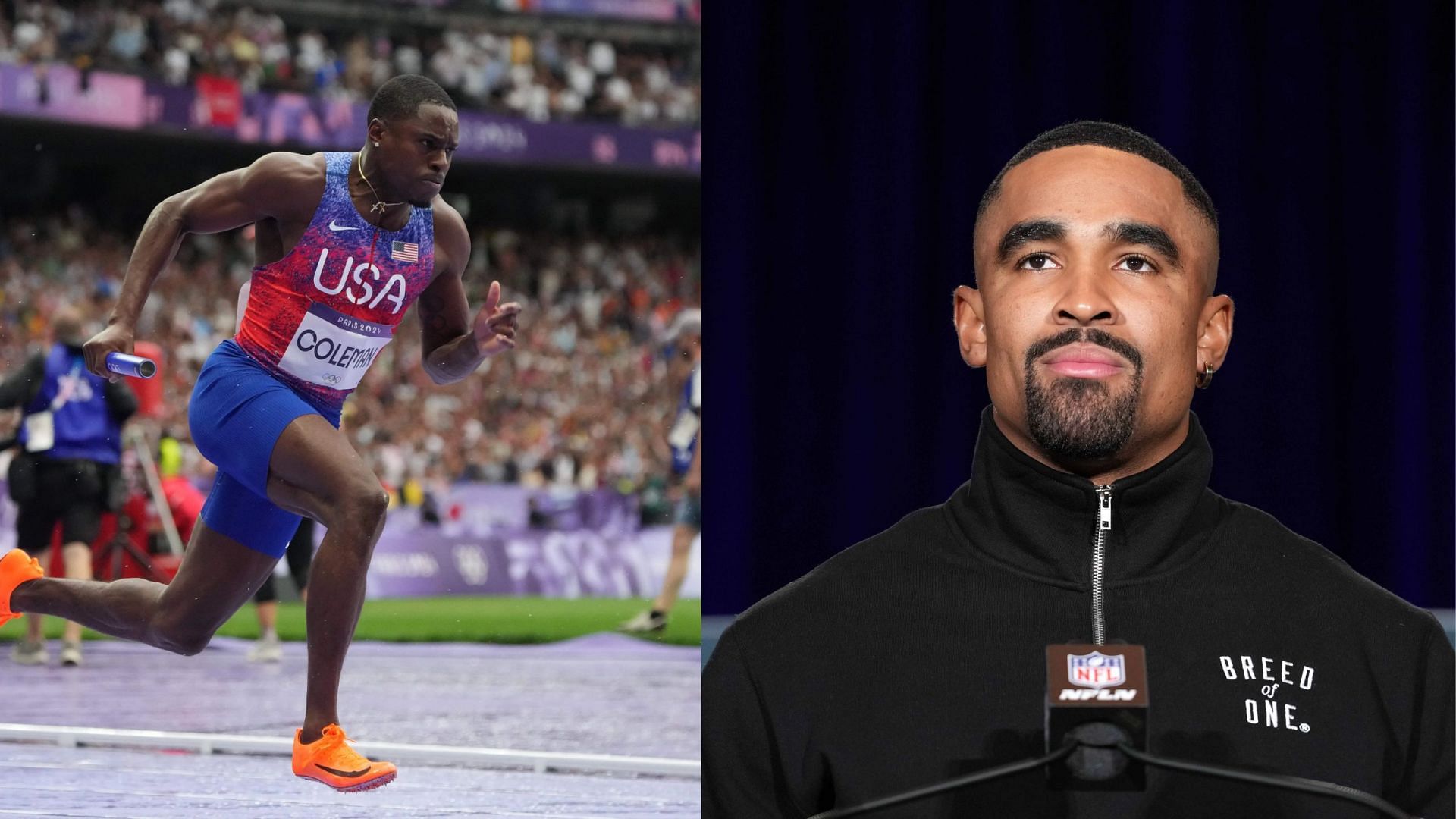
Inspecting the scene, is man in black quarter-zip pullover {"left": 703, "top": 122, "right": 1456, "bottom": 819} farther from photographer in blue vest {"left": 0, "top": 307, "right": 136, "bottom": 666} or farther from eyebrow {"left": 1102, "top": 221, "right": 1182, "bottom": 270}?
photographer in blue vest {"left": 0, "top": 307, "right": 136, "bottom": 666}

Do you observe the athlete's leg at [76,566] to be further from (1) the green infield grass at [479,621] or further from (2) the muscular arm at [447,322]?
(2) the muscular arm at [447,322]

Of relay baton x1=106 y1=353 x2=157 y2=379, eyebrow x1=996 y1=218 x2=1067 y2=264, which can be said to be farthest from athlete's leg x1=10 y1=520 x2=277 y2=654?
eyebrow x1=996 y1=218 x2=1067 y2=264

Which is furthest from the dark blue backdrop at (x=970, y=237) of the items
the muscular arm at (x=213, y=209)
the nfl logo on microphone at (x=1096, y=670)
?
the nfl logo on microphone at (x=1096, y=670)

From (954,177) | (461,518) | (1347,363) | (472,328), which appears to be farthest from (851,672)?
(1347,363)

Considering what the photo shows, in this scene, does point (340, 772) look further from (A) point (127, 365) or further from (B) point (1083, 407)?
(B) point (1083, 407)

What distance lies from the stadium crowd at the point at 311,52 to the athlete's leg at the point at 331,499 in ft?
1.91

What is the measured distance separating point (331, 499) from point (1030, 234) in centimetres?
164

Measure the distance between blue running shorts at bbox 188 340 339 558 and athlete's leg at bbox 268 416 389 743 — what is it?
0.02 m

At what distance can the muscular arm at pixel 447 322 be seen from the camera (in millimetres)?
2547

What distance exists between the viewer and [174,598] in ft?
8.15

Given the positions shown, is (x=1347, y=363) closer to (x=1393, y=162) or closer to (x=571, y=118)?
(x=1393, y=162)

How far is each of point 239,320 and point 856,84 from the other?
146 centimetres

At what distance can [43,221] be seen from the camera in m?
3.05

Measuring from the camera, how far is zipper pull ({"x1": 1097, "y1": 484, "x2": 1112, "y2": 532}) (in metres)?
1.01
